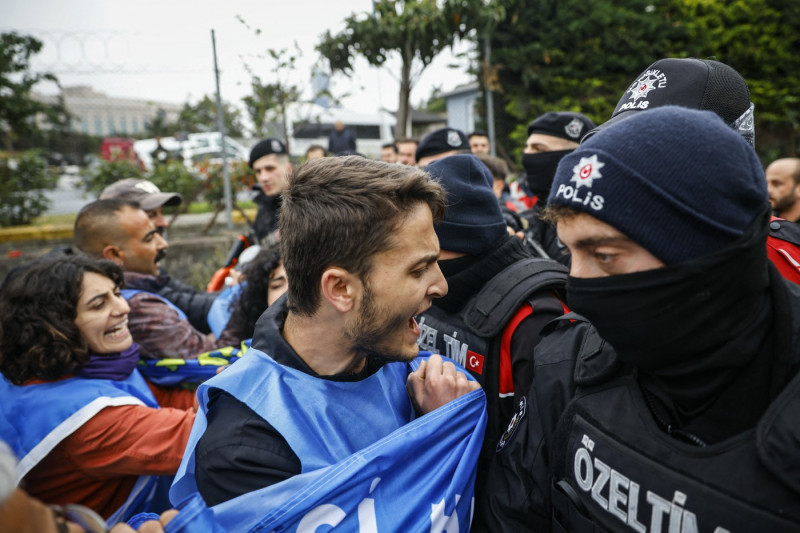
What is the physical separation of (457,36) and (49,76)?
6.63m

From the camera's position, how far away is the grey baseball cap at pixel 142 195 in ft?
12.8

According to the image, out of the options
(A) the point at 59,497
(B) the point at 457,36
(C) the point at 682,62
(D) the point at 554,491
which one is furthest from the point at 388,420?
(B) the point at 457,36

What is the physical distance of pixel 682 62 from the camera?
1865 mm

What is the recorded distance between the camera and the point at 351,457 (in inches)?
52.2

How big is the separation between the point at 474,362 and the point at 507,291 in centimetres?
28

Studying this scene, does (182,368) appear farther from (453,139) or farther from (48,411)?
(453,139)

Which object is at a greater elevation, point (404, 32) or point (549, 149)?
point (404, 32)

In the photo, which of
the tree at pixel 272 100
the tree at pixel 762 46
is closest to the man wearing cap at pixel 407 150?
the tree at pixel 272 100

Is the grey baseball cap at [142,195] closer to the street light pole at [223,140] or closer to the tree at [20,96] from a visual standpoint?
the street light pole at [223,140]

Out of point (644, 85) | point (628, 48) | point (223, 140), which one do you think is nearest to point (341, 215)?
point (644, 85)

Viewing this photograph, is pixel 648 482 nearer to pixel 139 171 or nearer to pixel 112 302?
pixel 112 302

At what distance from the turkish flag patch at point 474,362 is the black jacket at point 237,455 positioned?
777mm

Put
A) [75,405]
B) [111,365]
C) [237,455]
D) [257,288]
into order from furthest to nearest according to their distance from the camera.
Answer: [257,288], [111,365], [75,405], [237,455]

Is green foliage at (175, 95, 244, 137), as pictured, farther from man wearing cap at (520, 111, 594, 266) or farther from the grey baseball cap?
man wearing cap at (520, 111, 594, 266)
